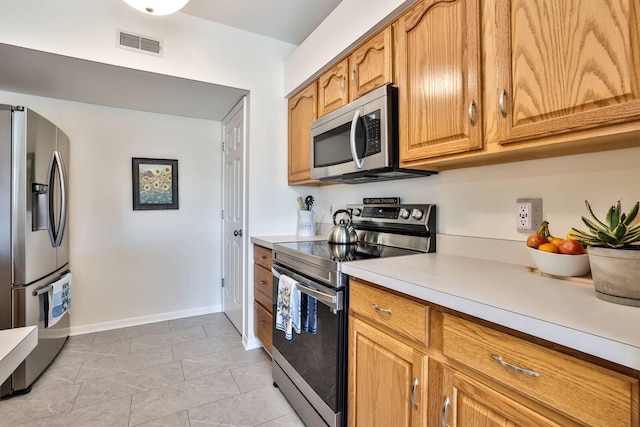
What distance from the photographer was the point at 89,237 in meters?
2.80

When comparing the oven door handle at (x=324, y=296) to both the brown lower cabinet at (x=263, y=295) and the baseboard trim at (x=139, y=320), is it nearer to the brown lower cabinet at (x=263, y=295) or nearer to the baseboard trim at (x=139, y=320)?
the brown lower cabinet at (x=263, y=295)

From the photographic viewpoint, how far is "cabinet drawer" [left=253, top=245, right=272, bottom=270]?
7.05 ft

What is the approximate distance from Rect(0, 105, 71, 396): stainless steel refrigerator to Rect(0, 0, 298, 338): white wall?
545 millimetres

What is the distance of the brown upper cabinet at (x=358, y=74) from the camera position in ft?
5.08

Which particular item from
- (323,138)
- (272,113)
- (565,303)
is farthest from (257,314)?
(565,303)

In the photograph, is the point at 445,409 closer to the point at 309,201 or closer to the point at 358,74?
the point at 358,74

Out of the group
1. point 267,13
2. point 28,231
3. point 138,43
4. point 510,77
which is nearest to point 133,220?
point 28,231

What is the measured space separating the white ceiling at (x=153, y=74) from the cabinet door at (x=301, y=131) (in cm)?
45

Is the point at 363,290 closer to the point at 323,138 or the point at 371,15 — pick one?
the point at 323,138

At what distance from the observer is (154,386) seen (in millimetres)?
1930

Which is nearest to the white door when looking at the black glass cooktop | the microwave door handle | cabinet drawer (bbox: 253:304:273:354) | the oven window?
cabinet drawer (bbox: 253:304:273:354)

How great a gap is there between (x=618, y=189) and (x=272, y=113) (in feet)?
7.23

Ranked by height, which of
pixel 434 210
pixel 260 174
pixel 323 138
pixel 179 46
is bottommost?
pixel 434 210

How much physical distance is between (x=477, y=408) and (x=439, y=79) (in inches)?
45.8
